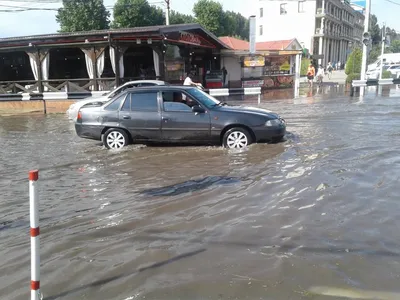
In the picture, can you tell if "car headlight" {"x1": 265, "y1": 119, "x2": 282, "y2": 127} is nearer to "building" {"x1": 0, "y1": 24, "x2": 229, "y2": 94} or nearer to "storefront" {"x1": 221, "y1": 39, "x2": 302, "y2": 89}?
"building" {"x1": 0, "y1": 24, "x2": 229, "y2": 94}

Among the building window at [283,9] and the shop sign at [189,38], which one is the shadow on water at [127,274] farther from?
the building window at [283,9]

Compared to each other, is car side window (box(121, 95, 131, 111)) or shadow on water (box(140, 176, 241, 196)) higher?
car side window (box(121, 95, 131, 111))

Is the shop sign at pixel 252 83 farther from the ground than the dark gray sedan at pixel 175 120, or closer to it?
farther from the ground

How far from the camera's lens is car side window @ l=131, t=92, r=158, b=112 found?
9.45 meters

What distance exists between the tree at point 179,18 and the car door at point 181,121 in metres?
48.8

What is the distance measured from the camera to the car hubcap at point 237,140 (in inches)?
355

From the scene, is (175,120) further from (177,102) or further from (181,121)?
(177,102)

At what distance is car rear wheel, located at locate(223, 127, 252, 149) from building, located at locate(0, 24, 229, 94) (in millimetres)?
11768

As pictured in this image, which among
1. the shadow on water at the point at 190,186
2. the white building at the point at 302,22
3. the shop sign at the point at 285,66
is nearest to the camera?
the shadow on water at the point at 190,186

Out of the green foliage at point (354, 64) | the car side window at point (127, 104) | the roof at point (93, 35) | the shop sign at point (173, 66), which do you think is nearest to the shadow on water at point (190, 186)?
the car side window at point (127, 104)

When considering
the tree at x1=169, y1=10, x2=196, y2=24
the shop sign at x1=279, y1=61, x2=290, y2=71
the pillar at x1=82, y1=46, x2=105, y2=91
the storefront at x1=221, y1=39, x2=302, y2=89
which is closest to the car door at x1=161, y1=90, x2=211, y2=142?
the pillar at x1=82, y1=46, x2=105, y2=91

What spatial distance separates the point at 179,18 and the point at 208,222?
5758 cm

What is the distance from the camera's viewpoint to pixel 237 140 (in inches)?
356

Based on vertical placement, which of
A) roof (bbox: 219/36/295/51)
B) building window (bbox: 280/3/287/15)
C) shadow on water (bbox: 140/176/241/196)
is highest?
building window (bbox: 280/3/287/15)
